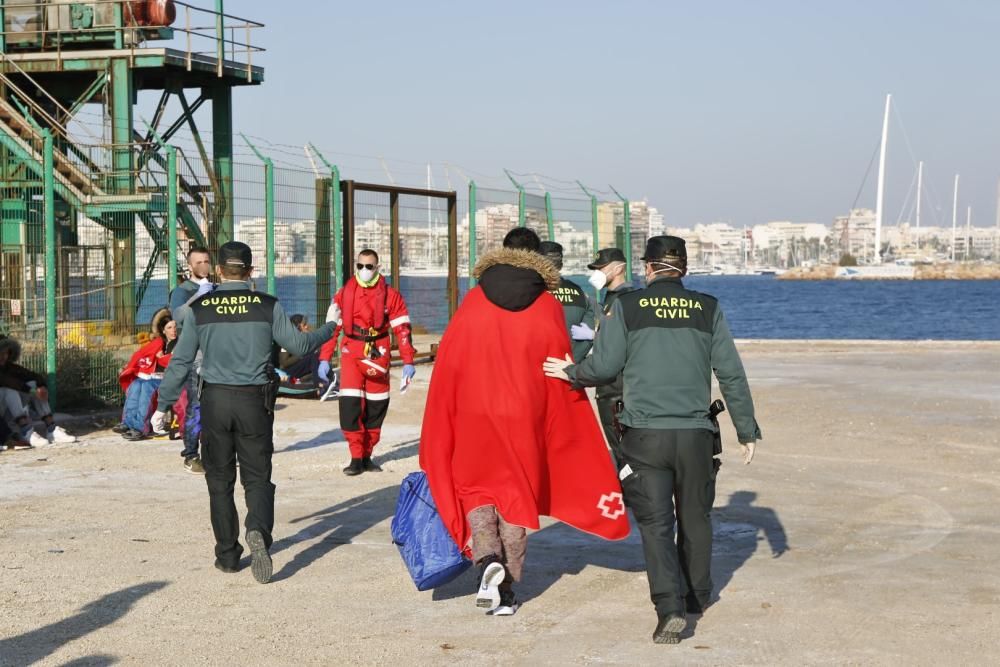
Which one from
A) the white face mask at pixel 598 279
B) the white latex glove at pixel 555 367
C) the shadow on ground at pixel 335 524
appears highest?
the white face mask at pixel 598 279

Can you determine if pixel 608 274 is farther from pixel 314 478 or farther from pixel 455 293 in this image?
pixel 455 293

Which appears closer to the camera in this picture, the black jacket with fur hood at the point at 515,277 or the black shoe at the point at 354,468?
the black jacket with fur hood at the point at 515,277

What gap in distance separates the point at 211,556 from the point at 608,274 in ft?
10.6

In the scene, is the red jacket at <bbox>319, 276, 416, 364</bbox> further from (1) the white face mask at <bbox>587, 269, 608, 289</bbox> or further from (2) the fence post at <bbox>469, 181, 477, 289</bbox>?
(2) the fence post at <bbox>469, 181, 477, 289</bbox>

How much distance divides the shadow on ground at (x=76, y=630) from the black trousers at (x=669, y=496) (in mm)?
2520

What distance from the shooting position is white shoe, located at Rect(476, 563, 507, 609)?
21.7ft

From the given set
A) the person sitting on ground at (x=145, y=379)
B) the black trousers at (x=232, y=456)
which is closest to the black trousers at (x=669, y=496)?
the black trousers at (x=232, y=456)

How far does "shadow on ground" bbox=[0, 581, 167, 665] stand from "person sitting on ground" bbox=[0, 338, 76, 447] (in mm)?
6046

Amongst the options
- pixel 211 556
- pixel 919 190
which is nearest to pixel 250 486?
pixel 211 556

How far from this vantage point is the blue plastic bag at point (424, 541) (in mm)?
6891

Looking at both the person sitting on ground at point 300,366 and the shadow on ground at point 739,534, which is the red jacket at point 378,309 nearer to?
the shadow on ground at point 739,534

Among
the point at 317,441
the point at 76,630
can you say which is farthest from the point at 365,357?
the point at 76,630

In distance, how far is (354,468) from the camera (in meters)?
11.4

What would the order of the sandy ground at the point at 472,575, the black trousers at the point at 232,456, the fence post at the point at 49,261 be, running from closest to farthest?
the sandy ground at the point at 472,575
the black trousers at the point at 232,456
the fence post at the point at 49,261
